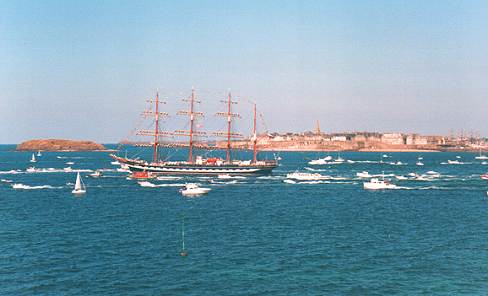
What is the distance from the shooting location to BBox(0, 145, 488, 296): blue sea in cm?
4812

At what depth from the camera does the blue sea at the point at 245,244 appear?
48.1 m

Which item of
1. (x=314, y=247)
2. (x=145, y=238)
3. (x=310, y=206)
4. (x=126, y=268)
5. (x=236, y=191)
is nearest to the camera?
(x=126, y=268)

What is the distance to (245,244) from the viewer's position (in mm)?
63938

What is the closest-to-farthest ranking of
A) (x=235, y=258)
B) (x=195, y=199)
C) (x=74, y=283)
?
(x=74, y=283)
(x=235, y=258)
(x=195, y=199)

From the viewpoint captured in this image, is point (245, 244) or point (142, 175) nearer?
point (245, 244)

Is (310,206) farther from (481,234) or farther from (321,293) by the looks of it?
(321,293)

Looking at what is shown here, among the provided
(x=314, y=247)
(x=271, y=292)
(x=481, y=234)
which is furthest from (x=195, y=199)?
(x=271, y=292)

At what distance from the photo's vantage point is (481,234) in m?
70.4

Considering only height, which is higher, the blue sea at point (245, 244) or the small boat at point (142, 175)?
the small boat at point (142, 175)

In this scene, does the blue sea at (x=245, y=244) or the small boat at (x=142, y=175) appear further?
the small boat at (x=142, y=175)

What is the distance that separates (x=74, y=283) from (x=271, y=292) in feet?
59.5

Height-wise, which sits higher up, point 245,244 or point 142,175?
point 142,175

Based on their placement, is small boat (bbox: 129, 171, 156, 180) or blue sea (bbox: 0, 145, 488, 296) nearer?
blue sea (bbox: 0, 145, 488, 296)

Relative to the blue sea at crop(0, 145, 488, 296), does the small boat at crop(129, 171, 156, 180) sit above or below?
above
